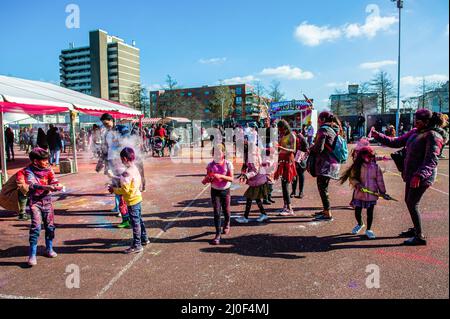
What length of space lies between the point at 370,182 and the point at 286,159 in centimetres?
179

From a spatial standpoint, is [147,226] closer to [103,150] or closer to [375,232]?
[103,150]

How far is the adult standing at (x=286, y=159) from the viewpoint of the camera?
6.21 m

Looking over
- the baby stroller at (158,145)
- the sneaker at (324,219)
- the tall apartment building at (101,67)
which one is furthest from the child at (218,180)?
the tall apartment building at (101,67)

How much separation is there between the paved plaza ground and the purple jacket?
0.73 metres

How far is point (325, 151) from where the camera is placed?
5.68m

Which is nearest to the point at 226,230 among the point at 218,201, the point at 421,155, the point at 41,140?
the point at 218,201

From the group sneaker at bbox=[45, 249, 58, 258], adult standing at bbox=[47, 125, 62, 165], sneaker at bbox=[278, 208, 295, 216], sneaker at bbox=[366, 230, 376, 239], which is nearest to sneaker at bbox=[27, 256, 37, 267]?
sneaker at bbox=[45, 249, 58, 258]

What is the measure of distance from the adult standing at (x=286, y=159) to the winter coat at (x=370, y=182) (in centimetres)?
150

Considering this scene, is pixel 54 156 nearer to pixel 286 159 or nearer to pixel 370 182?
pixel 286 159

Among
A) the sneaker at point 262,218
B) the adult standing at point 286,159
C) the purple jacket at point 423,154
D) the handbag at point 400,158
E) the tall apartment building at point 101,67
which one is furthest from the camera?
the tall apartment building at point 101,67

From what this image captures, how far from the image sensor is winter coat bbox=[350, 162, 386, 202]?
16.0 ft

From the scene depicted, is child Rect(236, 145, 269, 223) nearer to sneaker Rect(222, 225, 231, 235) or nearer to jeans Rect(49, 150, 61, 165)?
sneaker Rect(222, 225, 231, 235)

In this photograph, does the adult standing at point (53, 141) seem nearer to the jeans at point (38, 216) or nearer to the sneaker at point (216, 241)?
the jeans at point (38, 216)
